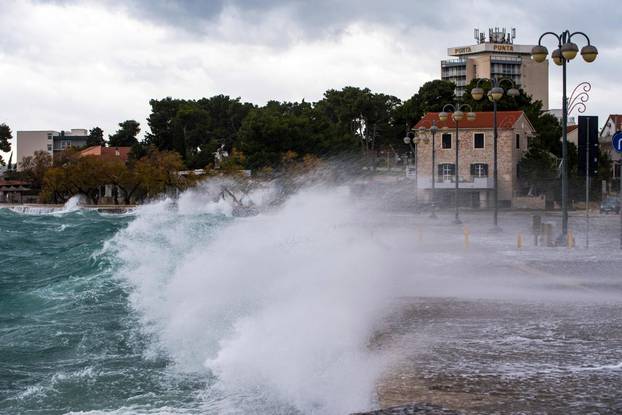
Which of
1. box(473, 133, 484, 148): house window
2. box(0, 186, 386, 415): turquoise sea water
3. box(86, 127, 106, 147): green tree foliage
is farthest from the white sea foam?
box(0, 186, 386, 415): turquoise sea water

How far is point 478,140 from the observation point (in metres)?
75.4

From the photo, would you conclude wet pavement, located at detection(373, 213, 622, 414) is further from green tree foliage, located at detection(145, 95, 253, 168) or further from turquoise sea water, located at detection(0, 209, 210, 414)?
green tree foliage, located at detection(145, 95, 253, 168)

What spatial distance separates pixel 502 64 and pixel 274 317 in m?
163

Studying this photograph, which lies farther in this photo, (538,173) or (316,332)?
(538,173)

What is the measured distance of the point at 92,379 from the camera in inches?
424

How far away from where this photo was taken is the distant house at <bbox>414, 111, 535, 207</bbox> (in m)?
74.7

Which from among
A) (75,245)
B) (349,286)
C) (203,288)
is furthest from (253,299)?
(75,245)

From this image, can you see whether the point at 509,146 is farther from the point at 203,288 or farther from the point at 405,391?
the point at 405,391

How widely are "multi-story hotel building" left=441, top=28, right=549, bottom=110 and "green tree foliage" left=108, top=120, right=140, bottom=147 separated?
205 ft

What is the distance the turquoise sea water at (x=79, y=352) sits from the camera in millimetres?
9648

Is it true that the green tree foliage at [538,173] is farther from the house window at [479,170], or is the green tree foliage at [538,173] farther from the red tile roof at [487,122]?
the house window at [479,170]

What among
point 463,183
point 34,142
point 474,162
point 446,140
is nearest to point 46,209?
point 446,140

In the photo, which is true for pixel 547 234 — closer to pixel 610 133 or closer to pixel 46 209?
pixel 46 209

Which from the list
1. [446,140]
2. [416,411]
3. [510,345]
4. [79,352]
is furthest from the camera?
[446,140]
